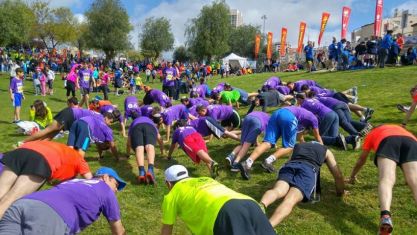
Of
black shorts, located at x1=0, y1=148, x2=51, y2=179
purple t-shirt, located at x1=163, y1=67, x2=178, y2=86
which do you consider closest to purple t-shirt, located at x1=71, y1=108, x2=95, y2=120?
black shorts, located at x1=0, y1=148, x2=51, y2=179

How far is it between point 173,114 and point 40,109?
348 centimetres

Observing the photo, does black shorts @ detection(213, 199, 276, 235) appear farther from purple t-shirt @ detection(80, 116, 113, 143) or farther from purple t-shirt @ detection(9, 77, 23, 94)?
purple t-shirt @ detection(9, 77, 23, 94)

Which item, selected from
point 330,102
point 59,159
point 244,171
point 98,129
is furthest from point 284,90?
point 59,159

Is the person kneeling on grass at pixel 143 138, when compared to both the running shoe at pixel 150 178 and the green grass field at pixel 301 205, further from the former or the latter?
the green grass field at pixel 301 205

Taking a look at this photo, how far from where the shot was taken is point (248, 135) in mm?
7887

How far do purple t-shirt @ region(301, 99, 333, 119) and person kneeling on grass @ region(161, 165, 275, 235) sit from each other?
581 centimetres

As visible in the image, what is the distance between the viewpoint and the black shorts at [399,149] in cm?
505

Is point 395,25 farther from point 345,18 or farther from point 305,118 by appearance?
point 305,118

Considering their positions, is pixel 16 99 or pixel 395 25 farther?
pixel 395 25

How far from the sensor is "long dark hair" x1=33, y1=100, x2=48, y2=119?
9.18 metres

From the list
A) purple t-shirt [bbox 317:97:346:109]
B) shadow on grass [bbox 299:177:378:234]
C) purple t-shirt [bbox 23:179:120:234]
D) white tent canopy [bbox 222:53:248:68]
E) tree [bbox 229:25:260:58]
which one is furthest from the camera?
tree [bbox 229:25:260:58]

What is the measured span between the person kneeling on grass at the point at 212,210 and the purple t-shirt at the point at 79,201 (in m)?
0.70

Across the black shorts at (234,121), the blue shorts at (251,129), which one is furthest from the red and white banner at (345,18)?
the blue shorts at (251,129)

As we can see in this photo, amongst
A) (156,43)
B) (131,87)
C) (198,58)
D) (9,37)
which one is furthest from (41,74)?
(156,43)
